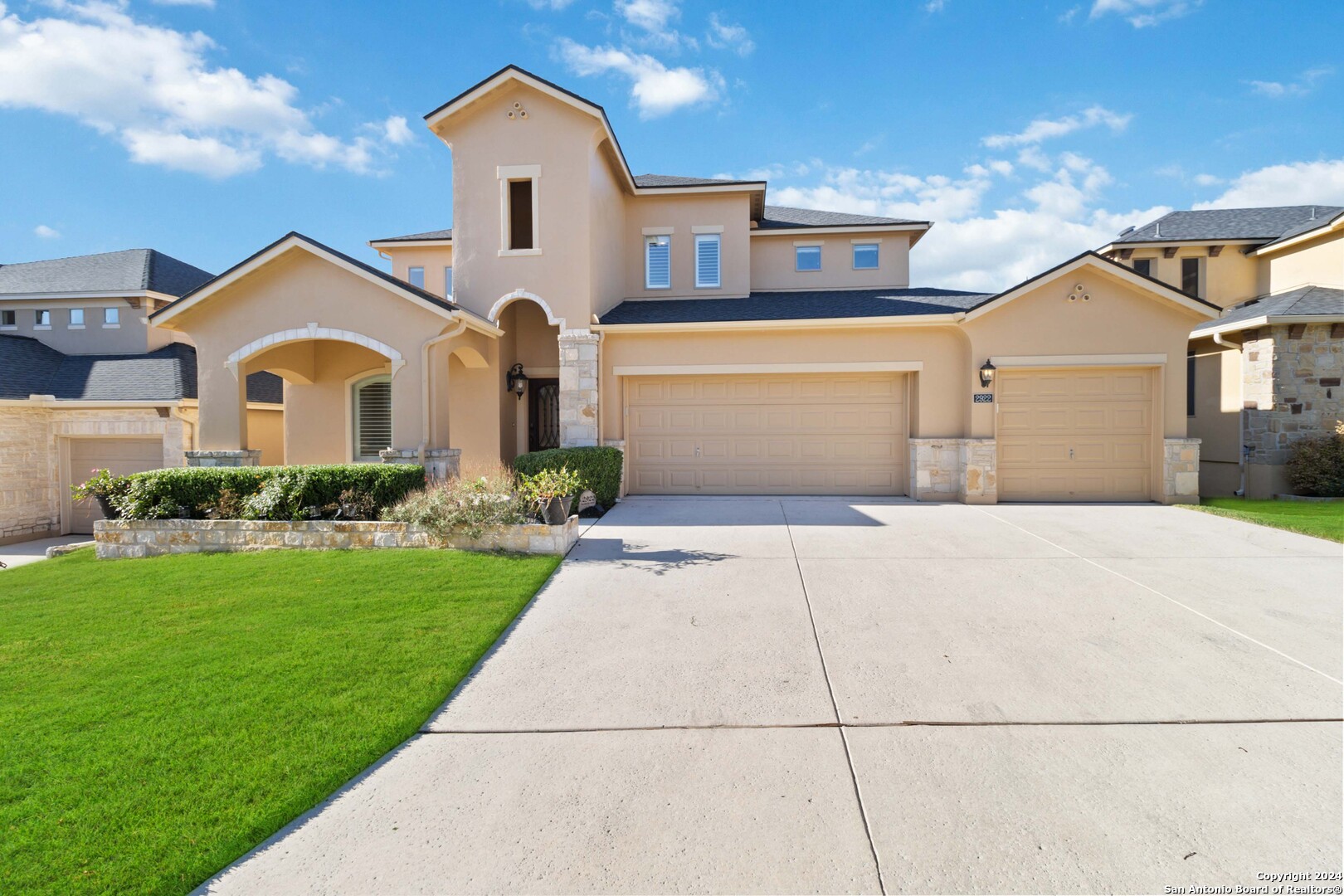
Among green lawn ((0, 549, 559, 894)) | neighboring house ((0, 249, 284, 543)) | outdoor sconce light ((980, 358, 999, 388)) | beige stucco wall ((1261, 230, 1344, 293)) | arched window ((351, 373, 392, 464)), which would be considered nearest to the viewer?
green lawn ((0, 549, 559, 894))

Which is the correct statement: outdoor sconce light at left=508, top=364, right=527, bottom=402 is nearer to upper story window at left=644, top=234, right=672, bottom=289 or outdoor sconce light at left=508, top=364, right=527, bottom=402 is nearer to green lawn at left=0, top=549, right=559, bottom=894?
upper story window at left=644, top=234, right=672, bottom=289

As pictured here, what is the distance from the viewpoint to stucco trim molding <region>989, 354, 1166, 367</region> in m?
11.5

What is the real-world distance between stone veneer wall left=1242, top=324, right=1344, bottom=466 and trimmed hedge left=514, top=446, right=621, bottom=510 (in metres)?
13.7

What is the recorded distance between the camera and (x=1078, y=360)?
11656mm

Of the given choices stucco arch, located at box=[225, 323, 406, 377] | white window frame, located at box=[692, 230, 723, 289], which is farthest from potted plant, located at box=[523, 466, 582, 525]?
white window frame, located at box=[692, 230, 723, 289]

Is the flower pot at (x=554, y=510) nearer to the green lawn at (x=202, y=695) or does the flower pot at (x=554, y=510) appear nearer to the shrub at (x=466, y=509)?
the shrub at (x=466, y=509)

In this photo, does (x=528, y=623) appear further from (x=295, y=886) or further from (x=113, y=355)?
(x=113, y=355)

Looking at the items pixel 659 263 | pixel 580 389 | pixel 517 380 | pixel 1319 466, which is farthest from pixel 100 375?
pixel 1319 466

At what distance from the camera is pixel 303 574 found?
280 inches

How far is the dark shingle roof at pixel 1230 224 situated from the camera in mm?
16781

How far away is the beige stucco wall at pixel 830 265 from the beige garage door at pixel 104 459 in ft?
50.1

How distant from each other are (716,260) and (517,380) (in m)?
5.56

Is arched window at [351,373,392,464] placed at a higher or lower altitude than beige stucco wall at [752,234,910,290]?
lower

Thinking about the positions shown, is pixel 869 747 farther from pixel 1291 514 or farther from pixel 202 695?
pixel 1291 514
